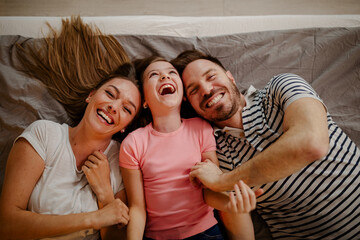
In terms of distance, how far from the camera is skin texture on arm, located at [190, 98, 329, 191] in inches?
42.5

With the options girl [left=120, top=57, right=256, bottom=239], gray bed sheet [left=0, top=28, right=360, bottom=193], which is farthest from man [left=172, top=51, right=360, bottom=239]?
gray bed sheet [left=0, top=28, right=360, bottom=193]

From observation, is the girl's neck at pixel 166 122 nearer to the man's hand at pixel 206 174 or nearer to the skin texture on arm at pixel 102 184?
the man's hand at pixel 206 174

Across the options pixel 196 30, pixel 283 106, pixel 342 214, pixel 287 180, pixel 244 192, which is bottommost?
pixel 342 214

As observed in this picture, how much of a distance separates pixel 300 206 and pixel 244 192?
0.53 meters

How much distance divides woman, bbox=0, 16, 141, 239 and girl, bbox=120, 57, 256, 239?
0.12 m

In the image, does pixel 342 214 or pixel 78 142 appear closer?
pixel 342 214

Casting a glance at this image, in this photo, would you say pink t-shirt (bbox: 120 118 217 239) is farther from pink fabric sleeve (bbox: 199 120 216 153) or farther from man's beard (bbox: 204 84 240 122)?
man's beard (bbox: 204 84 240 122)

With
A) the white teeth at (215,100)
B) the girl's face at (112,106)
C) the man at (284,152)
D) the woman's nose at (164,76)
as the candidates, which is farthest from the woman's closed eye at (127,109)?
the white teeth at (215,100)

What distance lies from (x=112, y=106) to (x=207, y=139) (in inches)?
24.2

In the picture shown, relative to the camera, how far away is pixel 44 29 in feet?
5.98

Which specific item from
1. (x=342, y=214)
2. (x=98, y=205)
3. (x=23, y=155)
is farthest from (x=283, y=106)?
(x=23, y=155)

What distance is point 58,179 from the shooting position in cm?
139

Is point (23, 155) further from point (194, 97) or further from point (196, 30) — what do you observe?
point (196, 30)

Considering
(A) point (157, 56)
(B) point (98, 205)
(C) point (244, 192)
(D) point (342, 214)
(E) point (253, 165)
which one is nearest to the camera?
(C) point (244, 192)
